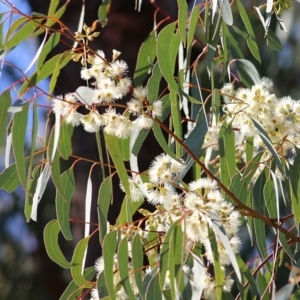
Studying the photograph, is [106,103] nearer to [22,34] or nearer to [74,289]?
[22,34]

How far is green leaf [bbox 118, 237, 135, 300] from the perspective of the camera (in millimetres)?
1170

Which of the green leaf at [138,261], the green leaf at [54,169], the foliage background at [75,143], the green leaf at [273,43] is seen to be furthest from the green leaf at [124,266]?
the foliage background at [75,143]

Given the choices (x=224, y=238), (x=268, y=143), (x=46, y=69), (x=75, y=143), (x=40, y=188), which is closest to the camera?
(x=224, y=238)

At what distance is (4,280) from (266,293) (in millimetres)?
3052

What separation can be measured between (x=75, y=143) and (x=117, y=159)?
3.79 ft

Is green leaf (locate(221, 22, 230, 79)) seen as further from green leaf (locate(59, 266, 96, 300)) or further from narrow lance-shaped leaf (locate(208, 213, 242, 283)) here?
green leaf (locate(59, 266, 96, 300))

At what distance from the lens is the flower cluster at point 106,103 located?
3.68 feet

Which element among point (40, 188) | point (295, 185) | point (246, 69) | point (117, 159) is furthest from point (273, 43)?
point (40, 188)

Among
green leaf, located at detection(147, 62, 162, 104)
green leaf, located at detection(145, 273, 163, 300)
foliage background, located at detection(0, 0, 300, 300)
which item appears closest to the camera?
green leaf, located at detection(145, 273, 163, 300)

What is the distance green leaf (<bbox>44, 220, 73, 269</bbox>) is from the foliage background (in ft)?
2.61

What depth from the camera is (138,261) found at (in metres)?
1.20

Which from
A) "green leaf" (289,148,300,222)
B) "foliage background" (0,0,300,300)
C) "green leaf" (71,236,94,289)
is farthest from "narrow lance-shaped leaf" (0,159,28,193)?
"foliage background" (0,0,300,300)

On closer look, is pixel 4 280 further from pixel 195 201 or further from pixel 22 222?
pixel 195 201

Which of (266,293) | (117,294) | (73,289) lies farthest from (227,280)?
(73,289)
